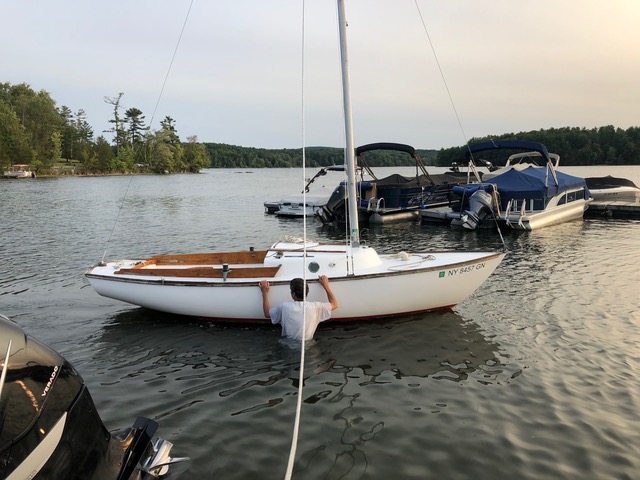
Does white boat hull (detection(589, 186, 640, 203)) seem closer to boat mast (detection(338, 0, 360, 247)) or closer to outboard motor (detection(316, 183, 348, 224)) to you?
outboard motor (detection(316, 183, 348, 224))

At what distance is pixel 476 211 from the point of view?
81.0 ft

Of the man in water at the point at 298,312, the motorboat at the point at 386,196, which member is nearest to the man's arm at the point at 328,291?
the man in water at the point at 298,312

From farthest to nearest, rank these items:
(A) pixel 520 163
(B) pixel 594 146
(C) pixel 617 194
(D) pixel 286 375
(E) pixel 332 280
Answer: (B) pixel 594 146, (C) pixel 617 194, (A) pixel 520 163, (E) pixel 332 280, (D) pixel 286 375

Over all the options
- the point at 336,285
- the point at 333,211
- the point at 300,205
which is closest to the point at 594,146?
the point at 300,205

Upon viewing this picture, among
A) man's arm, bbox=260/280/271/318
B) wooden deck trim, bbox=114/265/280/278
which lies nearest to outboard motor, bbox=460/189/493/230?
wooden deck trim, bbox=114/265/280/278

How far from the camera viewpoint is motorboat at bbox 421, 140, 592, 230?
2466 centimetres

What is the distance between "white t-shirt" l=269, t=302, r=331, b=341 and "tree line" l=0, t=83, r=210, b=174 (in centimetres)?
7643

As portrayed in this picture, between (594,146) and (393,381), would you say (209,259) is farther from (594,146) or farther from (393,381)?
(594,146)

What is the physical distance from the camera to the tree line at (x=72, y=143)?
9444 cm

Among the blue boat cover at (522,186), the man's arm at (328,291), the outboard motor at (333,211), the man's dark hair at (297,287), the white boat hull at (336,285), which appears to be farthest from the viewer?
the outboard motor at (333,211)

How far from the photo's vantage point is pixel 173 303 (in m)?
9.94

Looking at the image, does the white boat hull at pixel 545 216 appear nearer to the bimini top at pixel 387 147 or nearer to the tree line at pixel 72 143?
the bimini top at pixel 387 147

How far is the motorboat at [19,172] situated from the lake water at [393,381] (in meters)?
87.8

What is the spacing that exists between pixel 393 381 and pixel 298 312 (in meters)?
2.13
